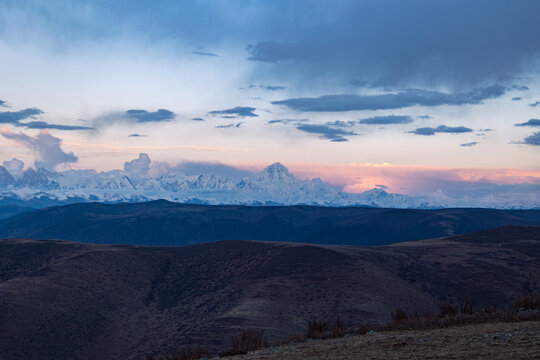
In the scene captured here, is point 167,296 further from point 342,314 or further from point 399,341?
point 399,341

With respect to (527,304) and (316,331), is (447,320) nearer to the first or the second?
(527,304)

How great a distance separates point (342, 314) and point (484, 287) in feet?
88.5

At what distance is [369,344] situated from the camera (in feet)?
71.3

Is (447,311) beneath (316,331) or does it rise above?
above

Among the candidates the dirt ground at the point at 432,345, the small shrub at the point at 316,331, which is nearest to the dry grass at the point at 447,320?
the small shrub at the point at 316,331

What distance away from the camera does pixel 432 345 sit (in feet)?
62.9

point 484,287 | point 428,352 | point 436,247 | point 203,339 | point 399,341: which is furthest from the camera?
point 436,247

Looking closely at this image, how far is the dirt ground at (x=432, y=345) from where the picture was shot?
1689cm

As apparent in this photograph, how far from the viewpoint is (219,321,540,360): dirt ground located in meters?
16.9

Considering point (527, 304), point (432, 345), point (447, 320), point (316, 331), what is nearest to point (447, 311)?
point (447, 320)

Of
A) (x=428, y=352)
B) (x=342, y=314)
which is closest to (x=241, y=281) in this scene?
(x=342, y=314)

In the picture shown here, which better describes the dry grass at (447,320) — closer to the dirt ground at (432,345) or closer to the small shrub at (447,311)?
the small shrub at (447,311)

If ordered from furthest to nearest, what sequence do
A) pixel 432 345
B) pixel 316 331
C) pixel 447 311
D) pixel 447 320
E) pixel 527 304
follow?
1. pixel 316 331
2. pixel 447 311
3. pixel 527 304
4. pixel 447 320
5. pixel 432 345

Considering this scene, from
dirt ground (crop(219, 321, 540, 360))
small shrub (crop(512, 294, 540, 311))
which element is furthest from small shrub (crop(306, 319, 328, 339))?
small shrub (crop(512, 294, 540, 311))
